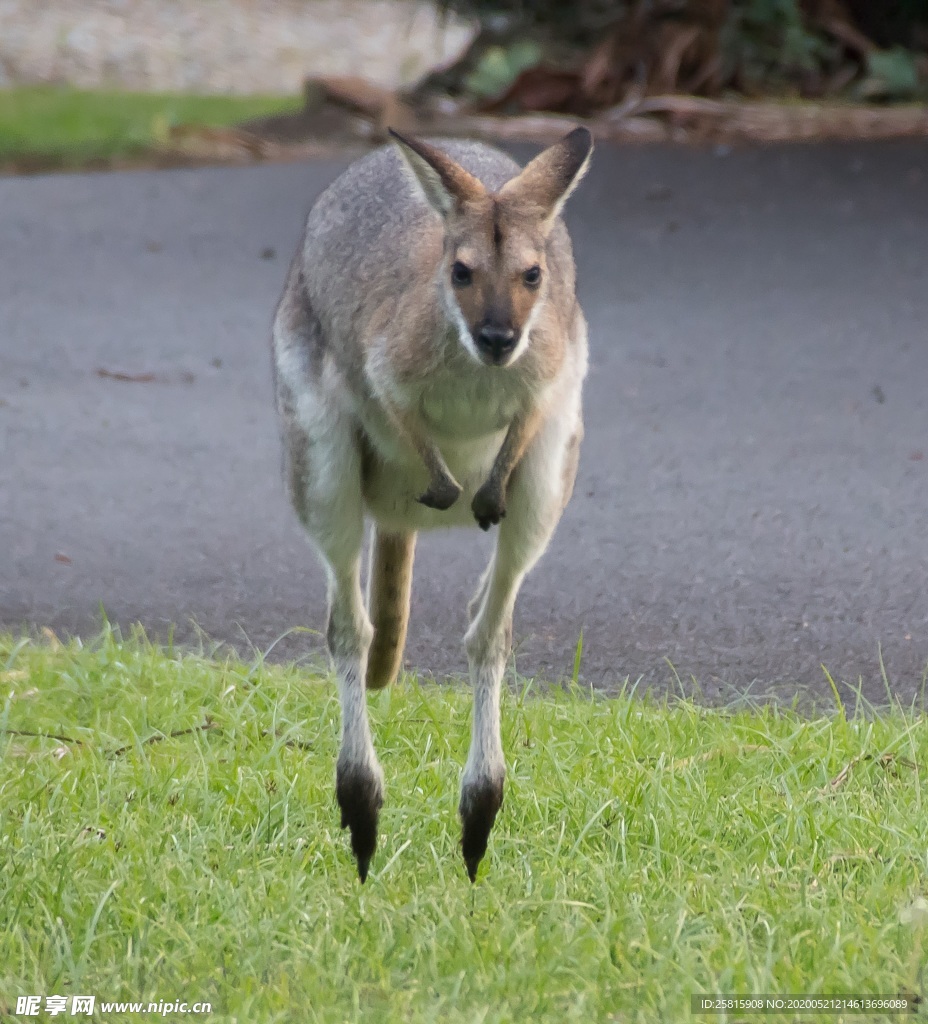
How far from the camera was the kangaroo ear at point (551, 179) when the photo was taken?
10.6 ft

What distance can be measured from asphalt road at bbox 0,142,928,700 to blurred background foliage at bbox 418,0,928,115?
1.37 metres

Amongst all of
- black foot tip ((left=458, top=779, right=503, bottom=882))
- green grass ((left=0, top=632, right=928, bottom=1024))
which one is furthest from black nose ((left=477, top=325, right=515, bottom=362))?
green grass ((left=0, top=632, right=928, bottom=1024))

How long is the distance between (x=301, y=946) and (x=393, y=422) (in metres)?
1.06

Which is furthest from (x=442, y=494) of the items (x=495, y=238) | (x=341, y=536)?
(x=495, y=238)

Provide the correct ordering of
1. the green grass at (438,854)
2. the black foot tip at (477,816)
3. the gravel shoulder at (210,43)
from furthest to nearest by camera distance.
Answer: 1. the gravel shoulder at (210,43)
2. the black foot tip at (477,816)
3. the green grass at (438,854)

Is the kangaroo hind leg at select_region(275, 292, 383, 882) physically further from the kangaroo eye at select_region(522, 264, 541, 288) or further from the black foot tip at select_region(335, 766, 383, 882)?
the kangaroo eye at select_region(522, 264, 541, 288)

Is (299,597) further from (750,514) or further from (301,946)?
(301,946)

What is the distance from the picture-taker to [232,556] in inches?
238

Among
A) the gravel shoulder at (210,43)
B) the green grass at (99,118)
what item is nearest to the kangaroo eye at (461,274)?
the green grass at (99,118)

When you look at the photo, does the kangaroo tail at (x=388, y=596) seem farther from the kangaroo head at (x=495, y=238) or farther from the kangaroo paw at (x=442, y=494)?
the kangaroo head at (x=495, y=238)

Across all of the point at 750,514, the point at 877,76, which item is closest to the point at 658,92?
the point at 877,76

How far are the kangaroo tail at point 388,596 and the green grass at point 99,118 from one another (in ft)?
29.5

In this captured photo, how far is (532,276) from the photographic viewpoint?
3.14 m

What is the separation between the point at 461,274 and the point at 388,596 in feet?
3.66
